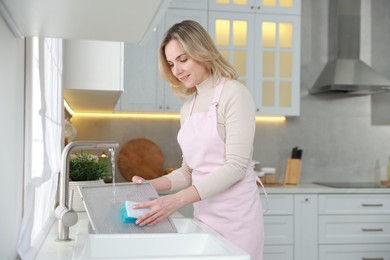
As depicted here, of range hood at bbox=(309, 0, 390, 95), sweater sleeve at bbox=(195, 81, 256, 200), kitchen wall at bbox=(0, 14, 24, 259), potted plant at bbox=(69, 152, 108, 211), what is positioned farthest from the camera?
range hood at bbox=(309, 0, 390, 95)

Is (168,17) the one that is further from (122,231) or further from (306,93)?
(122,231)

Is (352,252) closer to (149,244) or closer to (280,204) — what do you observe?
A: (280,204)

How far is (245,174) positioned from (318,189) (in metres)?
2.17

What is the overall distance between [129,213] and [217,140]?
51 centimetres

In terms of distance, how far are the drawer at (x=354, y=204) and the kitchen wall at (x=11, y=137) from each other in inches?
116

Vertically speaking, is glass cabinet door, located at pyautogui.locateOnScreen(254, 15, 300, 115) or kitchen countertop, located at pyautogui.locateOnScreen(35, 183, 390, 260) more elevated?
glass cabinet door, located at pyautogui.locateOnScreen(254, 15, 300, 115)

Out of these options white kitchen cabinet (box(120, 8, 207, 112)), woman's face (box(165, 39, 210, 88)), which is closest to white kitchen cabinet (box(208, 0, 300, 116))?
white kitchen cabinet (box(120, 8, 207, 112))

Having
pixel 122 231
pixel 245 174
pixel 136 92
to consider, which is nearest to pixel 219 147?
pixel 245 174

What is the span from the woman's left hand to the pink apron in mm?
339

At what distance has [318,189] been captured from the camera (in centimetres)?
398

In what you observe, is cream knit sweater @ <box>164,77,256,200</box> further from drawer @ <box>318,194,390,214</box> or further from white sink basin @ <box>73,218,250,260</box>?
drawer @ <box>318,194,390,214</box>

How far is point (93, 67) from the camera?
8.04ft

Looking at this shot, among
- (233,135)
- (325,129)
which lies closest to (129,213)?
(233,135)

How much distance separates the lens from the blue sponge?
157 cm
